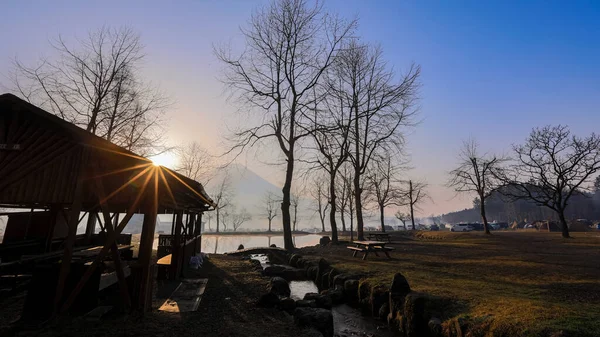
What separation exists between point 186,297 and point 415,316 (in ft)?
19.8

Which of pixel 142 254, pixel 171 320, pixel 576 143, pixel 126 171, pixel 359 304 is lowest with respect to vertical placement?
pixel 359 304

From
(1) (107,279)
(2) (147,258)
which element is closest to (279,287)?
(2) (147,258)

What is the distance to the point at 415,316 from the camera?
621 cm

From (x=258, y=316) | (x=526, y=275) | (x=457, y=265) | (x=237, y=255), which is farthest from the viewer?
(x=237, y=255)

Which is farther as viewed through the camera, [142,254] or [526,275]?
[526,275]

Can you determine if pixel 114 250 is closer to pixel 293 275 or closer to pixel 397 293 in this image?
pixel 397 293

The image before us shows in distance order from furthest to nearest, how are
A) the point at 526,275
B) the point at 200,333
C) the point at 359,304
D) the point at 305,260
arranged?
1. the point at 305,260
2. the point at 526,275
3. the point at 359,304
4. the point at 200,333

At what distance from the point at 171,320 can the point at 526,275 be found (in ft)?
35.1

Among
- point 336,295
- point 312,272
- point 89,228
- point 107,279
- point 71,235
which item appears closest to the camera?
point 71,235

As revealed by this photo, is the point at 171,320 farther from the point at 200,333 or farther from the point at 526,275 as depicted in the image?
the point at 526,275

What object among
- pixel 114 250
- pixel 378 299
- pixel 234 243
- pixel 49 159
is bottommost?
pixel 234 243

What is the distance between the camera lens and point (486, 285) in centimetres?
795

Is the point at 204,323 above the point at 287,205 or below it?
below

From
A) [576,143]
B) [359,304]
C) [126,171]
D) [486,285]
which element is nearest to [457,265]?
[486,285]
